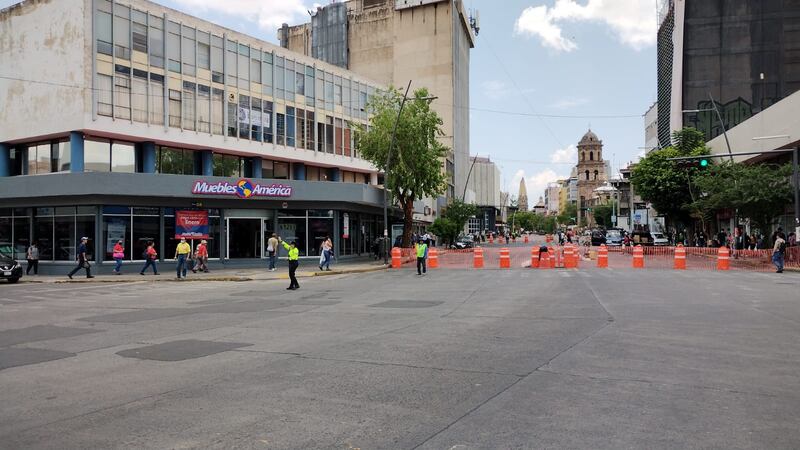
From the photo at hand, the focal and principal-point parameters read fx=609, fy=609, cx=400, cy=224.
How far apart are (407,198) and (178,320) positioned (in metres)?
29.5

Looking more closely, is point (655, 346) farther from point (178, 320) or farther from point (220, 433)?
point (178, 320)

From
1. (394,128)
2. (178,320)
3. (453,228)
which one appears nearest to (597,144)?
(453,228)

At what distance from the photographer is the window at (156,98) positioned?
32781 mm

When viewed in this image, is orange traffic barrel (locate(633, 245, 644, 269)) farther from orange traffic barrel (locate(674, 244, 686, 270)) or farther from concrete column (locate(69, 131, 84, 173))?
concrete column (locate(69, 131, 84, 173))

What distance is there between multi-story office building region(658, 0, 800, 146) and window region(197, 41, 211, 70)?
150 feet

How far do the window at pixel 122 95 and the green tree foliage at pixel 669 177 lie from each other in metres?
41.5

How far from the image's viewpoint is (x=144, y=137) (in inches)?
1276

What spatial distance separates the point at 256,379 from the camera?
7.27m

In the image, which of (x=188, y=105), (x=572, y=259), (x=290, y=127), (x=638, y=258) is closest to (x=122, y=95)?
(x=188, y=105)

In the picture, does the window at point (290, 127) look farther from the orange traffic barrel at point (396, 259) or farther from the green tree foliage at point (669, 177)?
the green tree foliage at point (669, 177)

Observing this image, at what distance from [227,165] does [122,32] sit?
985 cm

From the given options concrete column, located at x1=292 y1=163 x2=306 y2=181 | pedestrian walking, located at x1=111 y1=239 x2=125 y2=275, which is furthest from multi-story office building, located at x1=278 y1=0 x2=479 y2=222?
pedestrian walking, located at x1=111 y1=239 x2=125 y2=275

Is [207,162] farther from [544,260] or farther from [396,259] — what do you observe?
[544,260]

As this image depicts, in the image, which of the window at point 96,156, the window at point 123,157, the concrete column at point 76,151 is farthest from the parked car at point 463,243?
the concrete column at point 76,151
